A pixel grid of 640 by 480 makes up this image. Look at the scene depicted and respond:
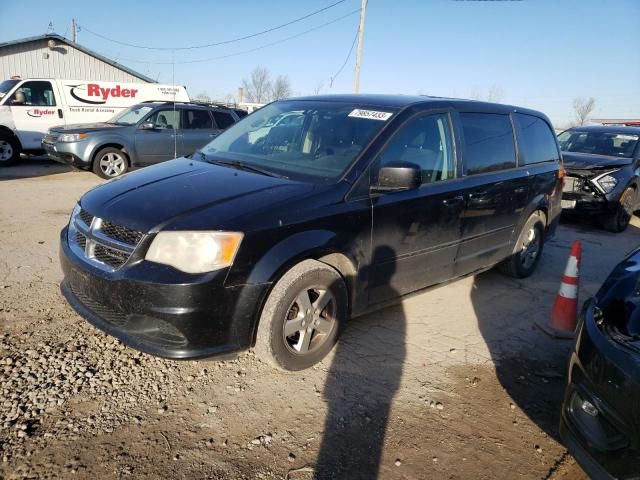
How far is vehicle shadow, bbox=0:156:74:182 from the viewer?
10.6 meters

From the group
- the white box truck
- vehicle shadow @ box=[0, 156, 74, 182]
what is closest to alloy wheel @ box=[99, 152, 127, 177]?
vehicle shadow @ box=[0, 156, 74, 182]

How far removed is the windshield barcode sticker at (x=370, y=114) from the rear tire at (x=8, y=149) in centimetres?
1156

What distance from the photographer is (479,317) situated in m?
4.19

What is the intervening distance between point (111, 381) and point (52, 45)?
2571cm

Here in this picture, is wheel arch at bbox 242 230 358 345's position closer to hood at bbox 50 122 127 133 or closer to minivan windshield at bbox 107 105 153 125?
hood at bbox 50 122 127 133

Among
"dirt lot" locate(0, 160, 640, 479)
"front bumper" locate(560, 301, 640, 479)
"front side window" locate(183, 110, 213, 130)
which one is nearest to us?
"front bumper" locate(560, 301, 640, 479)

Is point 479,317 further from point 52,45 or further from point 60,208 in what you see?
point 52,45

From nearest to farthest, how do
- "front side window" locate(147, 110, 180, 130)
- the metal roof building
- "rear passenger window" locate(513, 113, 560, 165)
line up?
"rear passenger window" locate(513, 113, 560, 165) < "front side window" locate(147, 110, 180, 130) < the metal roof building

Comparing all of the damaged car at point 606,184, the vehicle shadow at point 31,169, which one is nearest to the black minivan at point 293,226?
the damaged car at point 606,184

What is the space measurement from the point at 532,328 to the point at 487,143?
1692mm

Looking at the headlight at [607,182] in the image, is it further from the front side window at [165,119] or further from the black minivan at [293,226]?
the front side window at [165,119]

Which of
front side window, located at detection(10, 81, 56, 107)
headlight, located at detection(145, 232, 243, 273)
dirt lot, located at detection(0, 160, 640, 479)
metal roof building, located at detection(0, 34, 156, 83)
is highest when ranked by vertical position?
metal roof building, located at detection(0, 34, 156, 83)

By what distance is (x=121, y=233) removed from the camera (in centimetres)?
264

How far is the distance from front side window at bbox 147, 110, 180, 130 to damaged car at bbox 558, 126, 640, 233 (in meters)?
8.08
